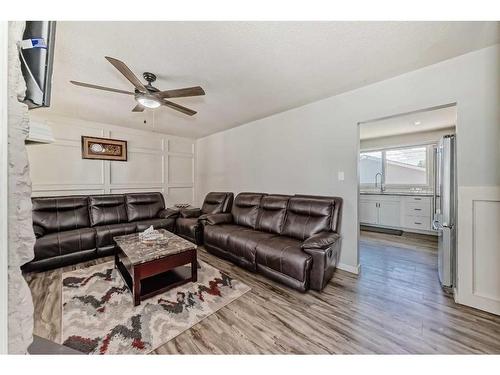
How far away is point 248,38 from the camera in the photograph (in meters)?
1.62

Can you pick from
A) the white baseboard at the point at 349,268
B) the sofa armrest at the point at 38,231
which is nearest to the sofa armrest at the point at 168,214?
the sofa armrest at the point at 38,231

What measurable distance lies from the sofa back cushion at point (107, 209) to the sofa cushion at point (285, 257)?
2.84m

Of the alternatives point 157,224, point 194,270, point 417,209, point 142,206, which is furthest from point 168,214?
point 417,209

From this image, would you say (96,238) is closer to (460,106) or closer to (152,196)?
(152,196)

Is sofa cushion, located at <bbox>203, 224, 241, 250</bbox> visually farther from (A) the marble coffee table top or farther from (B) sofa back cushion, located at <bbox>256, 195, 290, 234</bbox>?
(A) the marble coffee table top

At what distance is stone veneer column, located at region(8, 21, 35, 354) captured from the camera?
23.4 inches

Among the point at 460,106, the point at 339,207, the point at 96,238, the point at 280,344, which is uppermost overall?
the point at 460,106

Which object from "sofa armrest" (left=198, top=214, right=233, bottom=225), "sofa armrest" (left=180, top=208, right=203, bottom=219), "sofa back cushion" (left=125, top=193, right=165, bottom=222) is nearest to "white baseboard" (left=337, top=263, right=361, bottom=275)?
"sofa armrest" (left=198, top=214, right=233, bottom=225)

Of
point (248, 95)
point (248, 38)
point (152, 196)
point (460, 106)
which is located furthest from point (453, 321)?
point (152, 196)

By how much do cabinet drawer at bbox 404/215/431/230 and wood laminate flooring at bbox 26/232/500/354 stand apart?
2154 mm

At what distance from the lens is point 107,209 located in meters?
3.65

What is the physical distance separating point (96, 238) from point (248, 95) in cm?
310

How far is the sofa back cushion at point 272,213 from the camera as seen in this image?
2.96 meters
